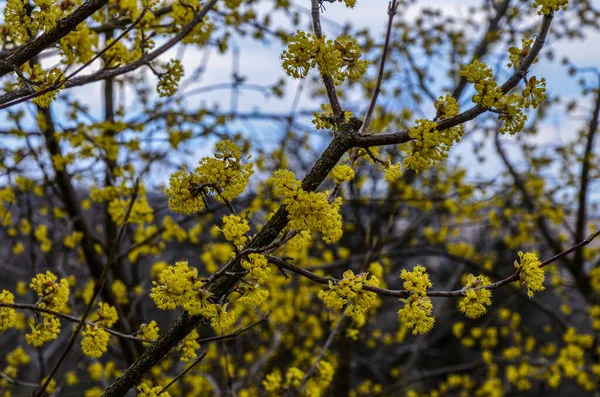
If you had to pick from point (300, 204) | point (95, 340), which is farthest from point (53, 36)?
point (95, 340)

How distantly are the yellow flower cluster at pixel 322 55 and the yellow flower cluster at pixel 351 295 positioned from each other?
0.66 meters

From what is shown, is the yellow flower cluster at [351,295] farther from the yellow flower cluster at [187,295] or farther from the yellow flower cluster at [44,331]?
the yellow flower cluster at [44,331]

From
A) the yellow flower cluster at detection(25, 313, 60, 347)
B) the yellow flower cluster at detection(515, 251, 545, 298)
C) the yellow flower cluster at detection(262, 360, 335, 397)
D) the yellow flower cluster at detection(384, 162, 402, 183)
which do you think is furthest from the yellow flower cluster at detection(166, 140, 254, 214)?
the yellow flower cluster at detection(262, 360, 335, 397)

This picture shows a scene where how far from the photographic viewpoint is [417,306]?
166 centimetres

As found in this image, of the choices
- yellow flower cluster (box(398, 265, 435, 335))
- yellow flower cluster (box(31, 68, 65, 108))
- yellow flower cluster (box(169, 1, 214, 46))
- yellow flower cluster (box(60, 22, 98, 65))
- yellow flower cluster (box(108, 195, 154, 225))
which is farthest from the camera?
yellow flower cluster (box(108, 195, 154, 225))

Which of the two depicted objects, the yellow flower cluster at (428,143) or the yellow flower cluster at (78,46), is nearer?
the yellow flower cluster at (428,143)

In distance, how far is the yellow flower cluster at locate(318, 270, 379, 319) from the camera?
5.40 ft

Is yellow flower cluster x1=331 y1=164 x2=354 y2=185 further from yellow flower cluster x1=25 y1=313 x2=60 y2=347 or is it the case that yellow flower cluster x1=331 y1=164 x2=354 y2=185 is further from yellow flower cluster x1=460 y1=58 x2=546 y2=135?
yellow flower cluster x1=25 y1=313 x2=60 y2=347

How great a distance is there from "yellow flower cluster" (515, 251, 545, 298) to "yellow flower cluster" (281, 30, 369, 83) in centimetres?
81

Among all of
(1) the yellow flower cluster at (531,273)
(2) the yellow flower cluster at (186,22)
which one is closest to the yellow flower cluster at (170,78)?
(2) the yellow flower cluster at (186,22)

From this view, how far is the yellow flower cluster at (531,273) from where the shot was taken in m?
1.65

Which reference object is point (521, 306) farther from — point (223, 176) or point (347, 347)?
point (223, 176)

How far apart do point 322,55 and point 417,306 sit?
848 millimetres

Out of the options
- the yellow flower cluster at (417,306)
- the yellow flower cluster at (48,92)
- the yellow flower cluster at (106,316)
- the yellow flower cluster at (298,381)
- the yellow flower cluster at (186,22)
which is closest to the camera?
the yellow flower cluster at (417,306)
